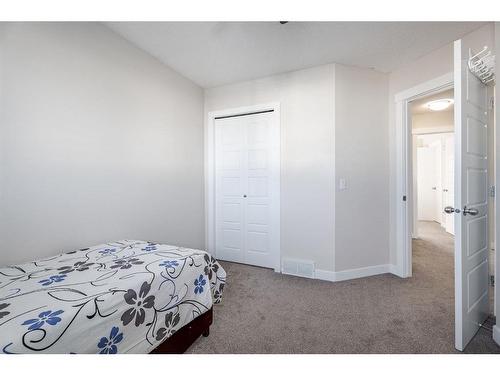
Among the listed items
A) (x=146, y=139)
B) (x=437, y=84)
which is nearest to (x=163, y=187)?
(x=146, y=139)

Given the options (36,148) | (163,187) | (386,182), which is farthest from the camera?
(386,182)

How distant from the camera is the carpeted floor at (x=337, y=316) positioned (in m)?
1.43

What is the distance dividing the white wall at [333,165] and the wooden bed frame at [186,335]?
55.1 inches

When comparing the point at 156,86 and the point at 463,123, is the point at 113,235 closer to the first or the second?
the point at 156,86

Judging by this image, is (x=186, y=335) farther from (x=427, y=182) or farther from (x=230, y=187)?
(x=427, y=182)

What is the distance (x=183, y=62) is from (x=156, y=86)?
0.41 meters

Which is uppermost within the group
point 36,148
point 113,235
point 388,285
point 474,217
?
point 36,148

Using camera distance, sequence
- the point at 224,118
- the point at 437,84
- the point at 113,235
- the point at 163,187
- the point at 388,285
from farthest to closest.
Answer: the point at 224,118, the point at 163,187, the point at 388,285, the point at 437,84, the point at 113,235

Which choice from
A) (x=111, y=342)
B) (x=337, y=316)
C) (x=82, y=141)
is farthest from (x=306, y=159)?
(x=111, y=342)

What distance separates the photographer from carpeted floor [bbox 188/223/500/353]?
4.69 ft

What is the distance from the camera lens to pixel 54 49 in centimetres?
154

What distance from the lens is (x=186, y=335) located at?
137 centimetres

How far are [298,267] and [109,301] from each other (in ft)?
6.72
